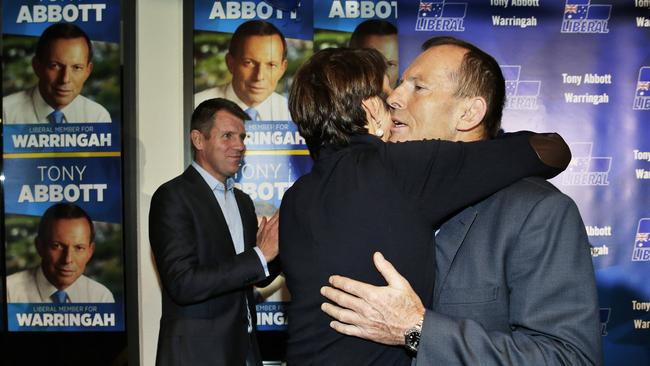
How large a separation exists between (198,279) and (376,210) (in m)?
1.36

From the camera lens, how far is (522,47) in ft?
12.5

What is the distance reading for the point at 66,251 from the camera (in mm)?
3746

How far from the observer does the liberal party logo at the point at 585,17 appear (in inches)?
150

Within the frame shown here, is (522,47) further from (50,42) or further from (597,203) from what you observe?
(50,42)

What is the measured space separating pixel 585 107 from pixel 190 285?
2.82 meters

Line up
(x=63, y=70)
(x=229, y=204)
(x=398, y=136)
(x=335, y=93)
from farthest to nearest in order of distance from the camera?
(x=63, y=70)
(x=229, y=204)
(x=398, y=136)
(x=335, y=93)

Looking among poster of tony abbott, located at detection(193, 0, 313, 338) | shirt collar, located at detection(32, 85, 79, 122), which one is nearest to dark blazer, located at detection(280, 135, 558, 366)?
poster of tony abbott, located at detection(193, 0, 313, 338)

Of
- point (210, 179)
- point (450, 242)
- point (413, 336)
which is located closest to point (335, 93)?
point (450, 242)

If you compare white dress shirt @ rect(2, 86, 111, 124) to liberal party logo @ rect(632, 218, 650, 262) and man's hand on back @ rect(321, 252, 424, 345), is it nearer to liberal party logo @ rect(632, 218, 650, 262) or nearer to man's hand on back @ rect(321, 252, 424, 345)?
man's hand on back @ rect(321, 252, 424, 345)

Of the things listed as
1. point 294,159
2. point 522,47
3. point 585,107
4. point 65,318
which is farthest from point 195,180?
point 585,107

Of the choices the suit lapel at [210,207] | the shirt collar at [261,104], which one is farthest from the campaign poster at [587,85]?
the suit lapel at [210,207]

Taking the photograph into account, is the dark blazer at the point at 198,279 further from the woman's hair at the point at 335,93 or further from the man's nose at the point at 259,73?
the man's nose at the point at 259,73

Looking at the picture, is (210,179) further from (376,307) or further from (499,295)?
(499,295)

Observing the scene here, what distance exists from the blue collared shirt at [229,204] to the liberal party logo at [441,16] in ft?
5.68
